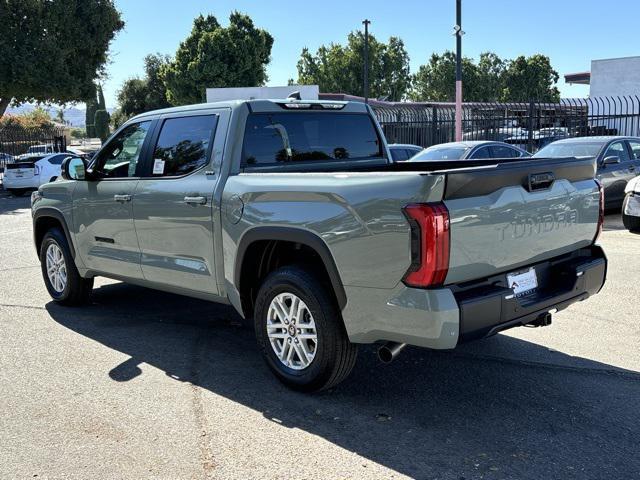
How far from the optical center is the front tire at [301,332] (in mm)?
4043

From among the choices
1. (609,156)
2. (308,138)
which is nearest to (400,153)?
(609,156)

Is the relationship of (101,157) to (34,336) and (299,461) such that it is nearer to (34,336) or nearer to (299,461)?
(34,336)

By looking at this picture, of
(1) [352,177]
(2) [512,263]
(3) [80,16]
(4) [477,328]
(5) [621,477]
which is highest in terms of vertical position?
(3) [80,16]

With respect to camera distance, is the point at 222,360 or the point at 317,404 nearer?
the point at 317,404

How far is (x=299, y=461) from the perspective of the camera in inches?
136

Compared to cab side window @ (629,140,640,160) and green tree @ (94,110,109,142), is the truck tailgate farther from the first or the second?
green tree @ (94,110,109,142)

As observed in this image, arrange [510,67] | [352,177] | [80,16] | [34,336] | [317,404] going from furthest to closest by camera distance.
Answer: [510,67] → [80,16] → [34,336] → [317,404] → [352,177]

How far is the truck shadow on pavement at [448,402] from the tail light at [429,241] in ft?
3.11

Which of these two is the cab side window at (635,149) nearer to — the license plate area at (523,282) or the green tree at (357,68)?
the license plate area at (523,282)

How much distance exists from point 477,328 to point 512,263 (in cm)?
53

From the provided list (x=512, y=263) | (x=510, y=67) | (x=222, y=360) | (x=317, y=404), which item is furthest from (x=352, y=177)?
(x=510, y=67)

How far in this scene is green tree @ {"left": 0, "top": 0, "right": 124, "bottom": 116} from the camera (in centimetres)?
2694

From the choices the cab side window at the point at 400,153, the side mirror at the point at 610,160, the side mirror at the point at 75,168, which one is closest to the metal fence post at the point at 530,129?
the cab side window at the point at 400,153

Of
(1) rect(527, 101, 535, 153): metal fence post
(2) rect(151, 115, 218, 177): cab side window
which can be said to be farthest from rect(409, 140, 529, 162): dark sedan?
(2) rect(151, 115, 218, 177): cab side window
